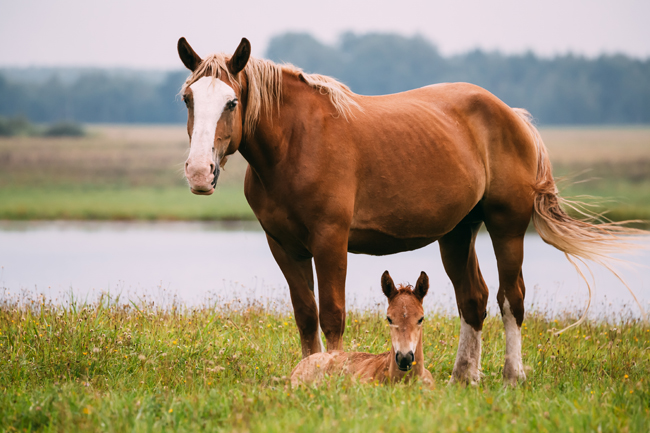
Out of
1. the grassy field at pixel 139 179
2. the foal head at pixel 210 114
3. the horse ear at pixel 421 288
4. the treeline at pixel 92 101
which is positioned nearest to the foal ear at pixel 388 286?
the horse ear at pixel 421 288

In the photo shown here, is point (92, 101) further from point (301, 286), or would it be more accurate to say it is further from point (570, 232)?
point (570, 232)

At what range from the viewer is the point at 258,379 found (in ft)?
15.0

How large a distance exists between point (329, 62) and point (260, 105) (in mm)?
72979

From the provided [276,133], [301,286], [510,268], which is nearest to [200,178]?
[276,133]

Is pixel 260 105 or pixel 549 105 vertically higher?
pixel 549 105

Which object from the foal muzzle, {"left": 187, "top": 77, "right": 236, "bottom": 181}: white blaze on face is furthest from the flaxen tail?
{"left": 187, "top": 77, "right": 236, "bottom": 181}: white blaze on face

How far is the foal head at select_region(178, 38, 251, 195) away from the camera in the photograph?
346 cm

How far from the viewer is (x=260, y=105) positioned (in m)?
3.95

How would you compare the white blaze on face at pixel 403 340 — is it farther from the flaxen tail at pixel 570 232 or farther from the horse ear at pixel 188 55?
the horse ear at pixel 188 55

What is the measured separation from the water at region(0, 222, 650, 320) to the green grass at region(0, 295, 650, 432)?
1047mm

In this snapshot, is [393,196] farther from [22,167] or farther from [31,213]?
[22,167]

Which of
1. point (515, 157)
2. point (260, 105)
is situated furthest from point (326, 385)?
point (515, 157)

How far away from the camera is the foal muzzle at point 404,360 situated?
373cm

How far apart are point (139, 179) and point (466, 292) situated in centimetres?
3104
